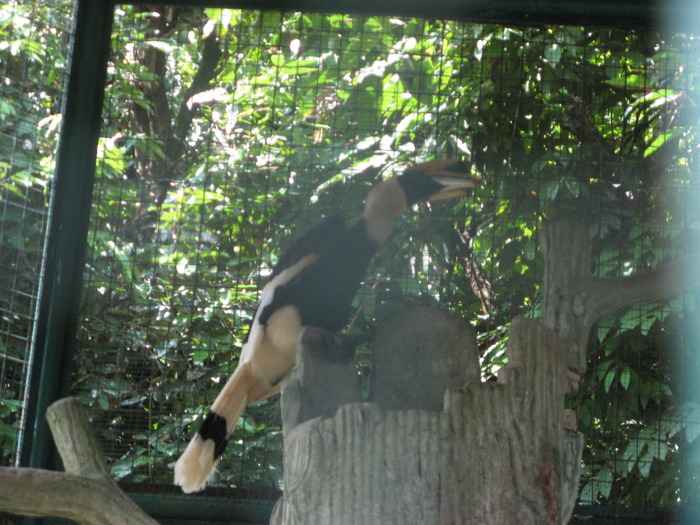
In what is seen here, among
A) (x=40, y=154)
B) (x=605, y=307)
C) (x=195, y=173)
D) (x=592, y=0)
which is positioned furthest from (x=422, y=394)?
(x=195, y=173)

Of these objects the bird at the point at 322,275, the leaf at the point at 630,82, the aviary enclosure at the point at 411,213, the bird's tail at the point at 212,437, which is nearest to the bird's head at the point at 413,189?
the bird at the point at 322,275

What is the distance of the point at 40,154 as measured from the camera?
5.88 ft

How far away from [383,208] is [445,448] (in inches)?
41.4

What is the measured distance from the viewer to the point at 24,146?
1828 millimetres

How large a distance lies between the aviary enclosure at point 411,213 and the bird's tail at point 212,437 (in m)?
0.38

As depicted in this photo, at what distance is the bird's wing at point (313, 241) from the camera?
1.64 meters

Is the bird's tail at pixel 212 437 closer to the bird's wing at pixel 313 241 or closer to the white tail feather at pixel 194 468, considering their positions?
the white tail feather at pixel 194 468

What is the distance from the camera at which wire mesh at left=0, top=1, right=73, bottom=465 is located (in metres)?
1.60

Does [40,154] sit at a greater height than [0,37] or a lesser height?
lesser

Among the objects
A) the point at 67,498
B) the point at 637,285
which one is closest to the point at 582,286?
the point at 637,285

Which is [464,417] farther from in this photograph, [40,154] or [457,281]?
[40,154]

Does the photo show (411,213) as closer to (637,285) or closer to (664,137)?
(664,137)


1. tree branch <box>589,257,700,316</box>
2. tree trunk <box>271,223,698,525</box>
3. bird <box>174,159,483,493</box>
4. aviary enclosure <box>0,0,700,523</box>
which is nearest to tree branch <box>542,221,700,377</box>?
tree branch <box>589,257,700,316</box>

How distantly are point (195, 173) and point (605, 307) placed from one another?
136 cm
